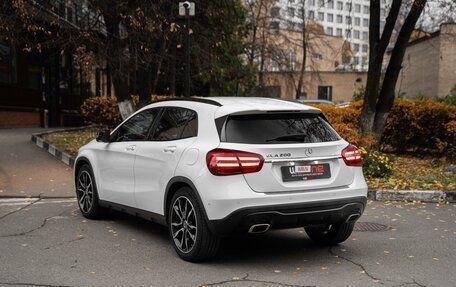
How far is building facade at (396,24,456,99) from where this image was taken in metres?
32.5

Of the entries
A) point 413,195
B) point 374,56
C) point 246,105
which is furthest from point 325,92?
point 246,105

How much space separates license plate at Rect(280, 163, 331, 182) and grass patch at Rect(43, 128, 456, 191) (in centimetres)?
494

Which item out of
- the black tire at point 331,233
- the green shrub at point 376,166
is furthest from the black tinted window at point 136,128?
the green shrub at point 376,166

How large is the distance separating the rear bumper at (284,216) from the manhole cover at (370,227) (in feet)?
6.26

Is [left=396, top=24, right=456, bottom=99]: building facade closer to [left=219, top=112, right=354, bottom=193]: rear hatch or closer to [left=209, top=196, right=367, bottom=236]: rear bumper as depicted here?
[left=219, top=112, right=354, bottom=193]: rear hatch

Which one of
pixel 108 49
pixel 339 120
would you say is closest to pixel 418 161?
pixel 339 120

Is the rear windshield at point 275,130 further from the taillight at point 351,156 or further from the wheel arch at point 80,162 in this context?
the wheel arch at point 80,162

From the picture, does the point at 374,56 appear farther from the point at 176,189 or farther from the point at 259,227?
the point at 259,227

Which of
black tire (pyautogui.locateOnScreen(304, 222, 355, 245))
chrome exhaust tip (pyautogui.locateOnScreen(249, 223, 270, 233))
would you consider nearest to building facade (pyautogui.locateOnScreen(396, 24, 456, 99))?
black tire (pyautogui.locateOnScreen(304, 222, 355, 245))

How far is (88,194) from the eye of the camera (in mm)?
7797

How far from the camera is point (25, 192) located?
32.6 ft

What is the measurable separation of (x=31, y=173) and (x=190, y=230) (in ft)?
22.9

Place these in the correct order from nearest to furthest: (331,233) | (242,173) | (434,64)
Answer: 1. (242,173)
2. (331,233)
3. (434,64)

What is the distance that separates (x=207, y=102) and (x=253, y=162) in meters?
1.05
